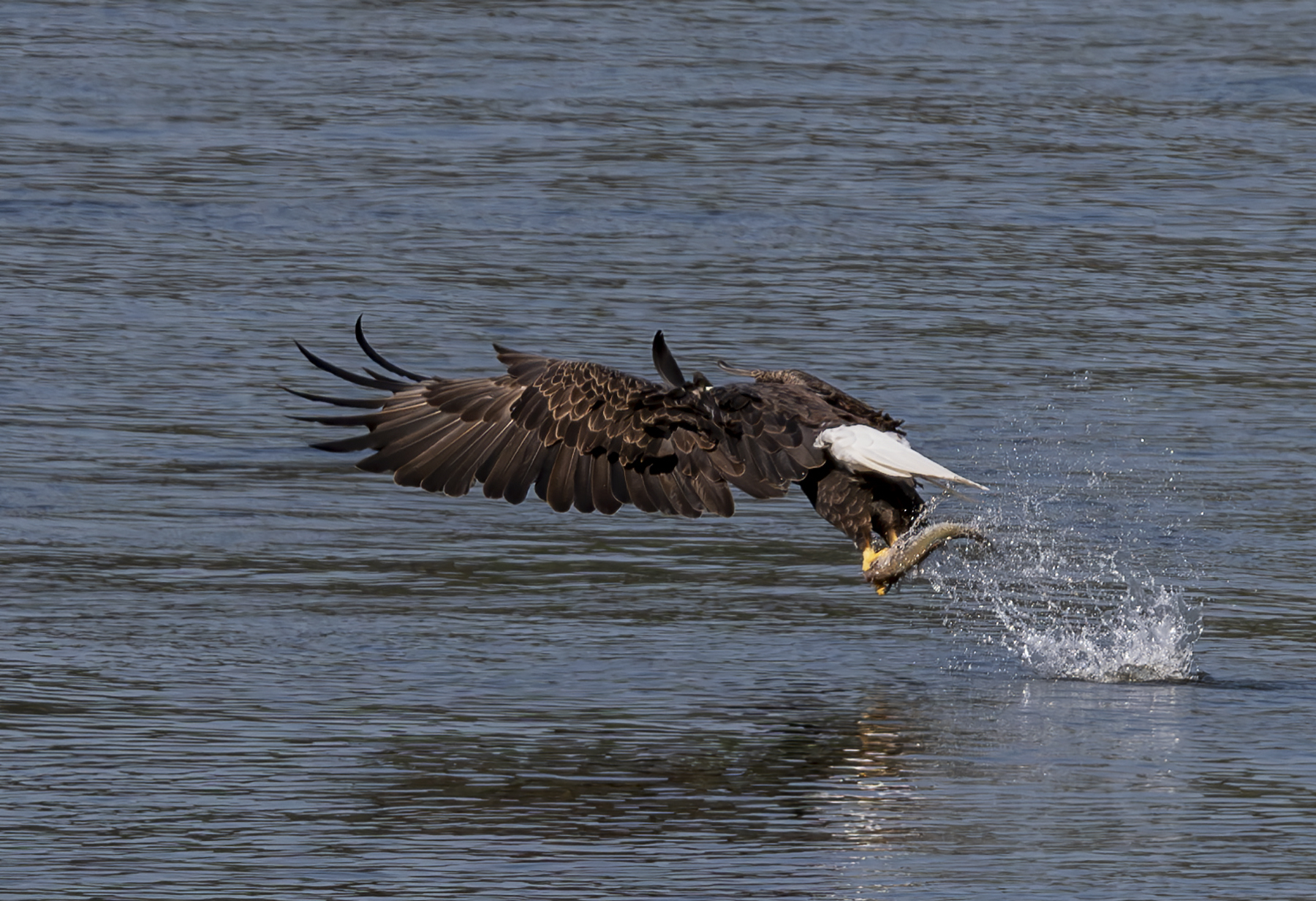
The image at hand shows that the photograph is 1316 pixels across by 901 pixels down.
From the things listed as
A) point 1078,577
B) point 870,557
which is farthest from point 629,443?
point 1078,577

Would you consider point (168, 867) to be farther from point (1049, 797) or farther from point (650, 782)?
point (1049, 797)

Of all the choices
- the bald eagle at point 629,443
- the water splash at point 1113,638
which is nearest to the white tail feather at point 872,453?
the bald eagle at point 629,443

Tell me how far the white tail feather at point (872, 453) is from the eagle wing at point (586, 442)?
7 centimetres

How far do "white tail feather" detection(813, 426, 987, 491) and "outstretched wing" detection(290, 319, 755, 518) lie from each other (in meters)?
0.25

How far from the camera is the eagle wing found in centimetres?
620

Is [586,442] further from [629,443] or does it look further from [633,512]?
[633,512]

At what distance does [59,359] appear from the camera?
28.6 feet

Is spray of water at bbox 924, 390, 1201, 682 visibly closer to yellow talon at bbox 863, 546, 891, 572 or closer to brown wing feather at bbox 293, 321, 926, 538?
yellow talon at bbox 863, 546, 891, 572

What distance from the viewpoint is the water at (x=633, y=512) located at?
4.94 m

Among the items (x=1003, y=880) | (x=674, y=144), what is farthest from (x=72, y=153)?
(x=1003, y=880)

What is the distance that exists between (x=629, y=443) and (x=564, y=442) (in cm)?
17

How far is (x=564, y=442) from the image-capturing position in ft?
20.6

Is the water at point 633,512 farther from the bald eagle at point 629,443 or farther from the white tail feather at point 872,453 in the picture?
the white tail feather at point 872,453

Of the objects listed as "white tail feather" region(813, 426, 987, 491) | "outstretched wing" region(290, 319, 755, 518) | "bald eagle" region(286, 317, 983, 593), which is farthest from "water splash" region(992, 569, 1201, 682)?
"outstretched wing" region(290, 319, 755, 518)
